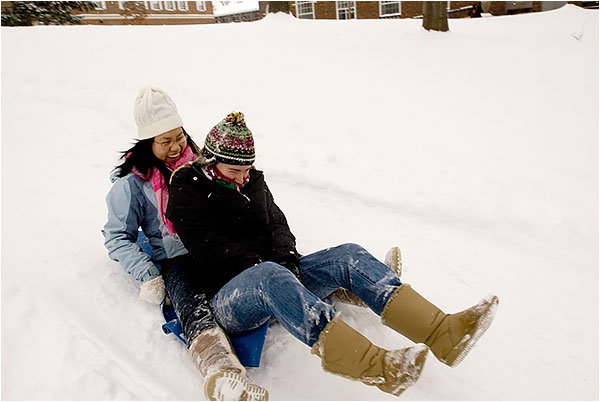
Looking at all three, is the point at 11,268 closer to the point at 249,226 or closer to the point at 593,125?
the point at 249,226

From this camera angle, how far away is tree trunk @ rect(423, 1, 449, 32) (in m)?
Result: 7.48

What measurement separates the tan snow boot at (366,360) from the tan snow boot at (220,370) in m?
0.28

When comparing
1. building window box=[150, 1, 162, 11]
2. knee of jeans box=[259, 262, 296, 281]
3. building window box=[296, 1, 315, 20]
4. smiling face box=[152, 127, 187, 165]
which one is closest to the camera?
knee of jeans box=[259, 262, 296, 281]

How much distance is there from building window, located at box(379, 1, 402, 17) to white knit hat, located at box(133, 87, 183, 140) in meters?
13.9

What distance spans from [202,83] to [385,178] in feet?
10.1

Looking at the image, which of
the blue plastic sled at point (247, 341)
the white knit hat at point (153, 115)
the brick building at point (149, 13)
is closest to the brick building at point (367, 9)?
the brick building at point (149, 13)

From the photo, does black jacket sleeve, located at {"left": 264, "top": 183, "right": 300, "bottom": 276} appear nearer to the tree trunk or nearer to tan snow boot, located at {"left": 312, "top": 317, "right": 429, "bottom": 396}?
tan snow boot, located at {"left": 312, "top": 317, "right": 429, "bottom": 396}

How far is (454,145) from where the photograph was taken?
4.25 metres

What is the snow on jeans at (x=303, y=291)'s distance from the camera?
63.1 inches

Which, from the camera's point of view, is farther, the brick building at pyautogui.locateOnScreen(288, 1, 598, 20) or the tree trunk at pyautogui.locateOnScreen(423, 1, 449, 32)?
the brick building at pyautogui.locateOnScreen(288, 1, 598, 20)

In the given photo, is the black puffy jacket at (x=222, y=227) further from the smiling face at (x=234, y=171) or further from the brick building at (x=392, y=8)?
the brick building at (x=392, y=8)

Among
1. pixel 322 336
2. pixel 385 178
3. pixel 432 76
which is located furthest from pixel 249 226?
pixel 432 76

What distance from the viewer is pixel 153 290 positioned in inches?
82.5

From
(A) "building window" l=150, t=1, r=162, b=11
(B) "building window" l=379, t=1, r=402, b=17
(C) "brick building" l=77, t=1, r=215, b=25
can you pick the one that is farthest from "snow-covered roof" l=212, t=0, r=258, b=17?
(B) "building window" l=379, t=1, r=402, b=17
